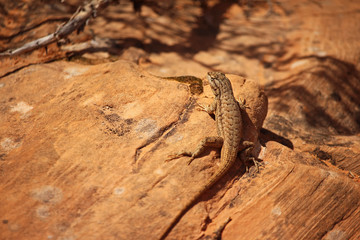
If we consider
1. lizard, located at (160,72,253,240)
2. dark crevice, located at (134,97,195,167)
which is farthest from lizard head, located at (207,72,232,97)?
dark crevice, located at (134,97,195,167)

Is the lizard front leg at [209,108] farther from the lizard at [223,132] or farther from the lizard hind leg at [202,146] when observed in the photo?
the lizard hind leg at [202,146]

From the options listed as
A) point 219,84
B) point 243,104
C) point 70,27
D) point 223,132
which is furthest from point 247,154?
point 70,27

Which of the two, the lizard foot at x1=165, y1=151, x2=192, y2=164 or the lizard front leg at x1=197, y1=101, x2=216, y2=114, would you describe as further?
the lizard front leg at x1=197, y1=101, x2=216, y2=114

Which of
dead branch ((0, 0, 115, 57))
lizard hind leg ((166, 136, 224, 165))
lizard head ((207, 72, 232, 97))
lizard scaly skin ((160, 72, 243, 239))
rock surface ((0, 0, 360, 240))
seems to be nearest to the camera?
rock surface ((0, 0, 360, 240))

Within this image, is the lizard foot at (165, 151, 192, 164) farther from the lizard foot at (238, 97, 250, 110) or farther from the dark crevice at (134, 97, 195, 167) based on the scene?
the lizard foot at (238, 97, 250, 110)

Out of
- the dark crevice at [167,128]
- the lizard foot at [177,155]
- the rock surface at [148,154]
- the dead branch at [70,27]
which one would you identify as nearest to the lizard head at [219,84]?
the rock surface at [148,154]

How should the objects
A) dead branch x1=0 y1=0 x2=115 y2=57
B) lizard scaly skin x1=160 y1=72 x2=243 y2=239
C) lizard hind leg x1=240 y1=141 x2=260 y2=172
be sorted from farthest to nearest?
dead branch x1=0 y1=0 x2=115 y2=57, lizard hind leg x1=240 y1=141 x2=260 y2=172, lizard scaly skin x1=160 y1=72 x2=243 y2=239

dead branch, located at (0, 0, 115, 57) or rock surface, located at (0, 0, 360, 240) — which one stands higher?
dead branch, located at (0, 0, 115, 57)

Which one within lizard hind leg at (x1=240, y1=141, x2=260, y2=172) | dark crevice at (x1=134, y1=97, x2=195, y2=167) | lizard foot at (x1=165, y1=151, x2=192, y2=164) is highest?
dark crevice at (x1=134, y1=97, x2=195, y2=167)
